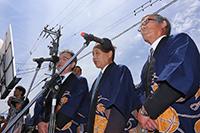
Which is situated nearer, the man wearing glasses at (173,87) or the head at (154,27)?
the man wearing glasses at (173,87)

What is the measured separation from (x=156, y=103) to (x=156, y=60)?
1.41 feet

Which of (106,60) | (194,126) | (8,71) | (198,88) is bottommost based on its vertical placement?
(194,126)

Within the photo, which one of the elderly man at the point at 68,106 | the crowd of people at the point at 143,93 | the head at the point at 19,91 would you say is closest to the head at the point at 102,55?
the crowd of people at the point at 143,93

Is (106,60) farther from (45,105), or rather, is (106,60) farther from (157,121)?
(157,121)

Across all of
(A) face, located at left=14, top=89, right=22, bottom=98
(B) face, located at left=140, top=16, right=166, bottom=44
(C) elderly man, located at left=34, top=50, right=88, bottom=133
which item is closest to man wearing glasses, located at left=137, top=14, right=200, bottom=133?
(B) face, located at left=140, top=16, right=166, bottom=44

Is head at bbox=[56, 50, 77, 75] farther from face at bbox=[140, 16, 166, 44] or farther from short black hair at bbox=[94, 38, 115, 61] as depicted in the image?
face at bbox=[140, 16, 166, 44]

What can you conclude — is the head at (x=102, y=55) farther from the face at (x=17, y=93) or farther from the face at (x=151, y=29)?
the face at (x=17, y=93)

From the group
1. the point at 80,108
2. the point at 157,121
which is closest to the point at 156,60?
the point at 157,121

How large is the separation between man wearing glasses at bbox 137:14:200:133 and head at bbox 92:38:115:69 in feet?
2.33

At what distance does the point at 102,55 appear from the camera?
293 cm

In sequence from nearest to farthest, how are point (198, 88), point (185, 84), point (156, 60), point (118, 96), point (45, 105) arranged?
point (185, 84) < point (198, 88) < point (156, 60) < point (118, 96) < point (45, 105)

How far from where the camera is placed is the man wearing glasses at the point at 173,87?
185 centimetres

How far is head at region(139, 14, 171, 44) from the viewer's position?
7.79 feet

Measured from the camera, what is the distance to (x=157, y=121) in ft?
6.58
